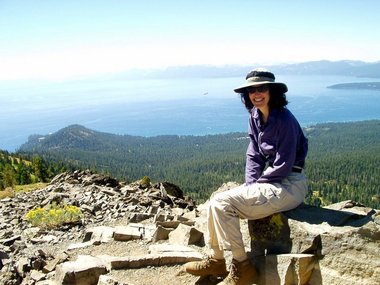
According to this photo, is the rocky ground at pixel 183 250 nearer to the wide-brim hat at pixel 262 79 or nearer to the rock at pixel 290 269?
the rock at pixel 290 269

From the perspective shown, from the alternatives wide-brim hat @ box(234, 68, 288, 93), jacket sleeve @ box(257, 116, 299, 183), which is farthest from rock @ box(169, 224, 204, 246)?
wide-brim hat @ box(234, 68, 288, 93)

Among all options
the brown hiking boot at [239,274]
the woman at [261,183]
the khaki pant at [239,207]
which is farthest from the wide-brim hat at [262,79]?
the brown hiking boot at [239,274]

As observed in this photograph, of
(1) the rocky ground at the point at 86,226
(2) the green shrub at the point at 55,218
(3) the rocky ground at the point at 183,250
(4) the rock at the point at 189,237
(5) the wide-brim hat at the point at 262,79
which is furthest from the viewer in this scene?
(2) the green shrub at the point at 55,218

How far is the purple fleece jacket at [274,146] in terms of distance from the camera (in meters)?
7.48

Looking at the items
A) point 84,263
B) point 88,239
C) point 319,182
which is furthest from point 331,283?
point 319,182

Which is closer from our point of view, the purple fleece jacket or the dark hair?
the purple fleece jacket

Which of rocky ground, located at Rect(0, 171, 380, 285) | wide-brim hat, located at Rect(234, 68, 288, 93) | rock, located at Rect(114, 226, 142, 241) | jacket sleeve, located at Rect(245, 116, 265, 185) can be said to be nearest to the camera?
rocky ground, located at Rect(0, 171, 380, 285)

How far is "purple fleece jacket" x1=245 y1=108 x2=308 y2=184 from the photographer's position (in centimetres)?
748

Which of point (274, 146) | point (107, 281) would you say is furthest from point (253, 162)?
point (107, 281)

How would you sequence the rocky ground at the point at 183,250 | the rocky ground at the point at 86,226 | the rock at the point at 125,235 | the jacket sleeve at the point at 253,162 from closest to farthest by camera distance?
the rocky ground at the point at 183,250, the jacket sleeve at the point at 253,162, the rocky ground at the point at 86,226, the rock at the point at 125,235

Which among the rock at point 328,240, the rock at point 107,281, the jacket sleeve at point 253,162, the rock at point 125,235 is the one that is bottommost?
the rock at point 125,235

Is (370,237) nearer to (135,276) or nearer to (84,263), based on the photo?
(135,276)

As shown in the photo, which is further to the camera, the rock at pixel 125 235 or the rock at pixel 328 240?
the rock at pixel 125 235

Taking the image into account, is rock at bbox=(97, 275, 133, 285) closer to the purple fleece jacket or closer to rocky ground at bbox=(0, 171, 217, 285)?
rocky ground at bbox=(0, 171, 217, 285)
